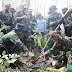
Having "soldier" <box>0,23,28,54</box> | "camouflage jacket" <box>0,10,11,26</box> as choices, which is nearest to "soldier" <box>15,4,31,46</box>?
"camouflage jacket" <box>0,10,11,26</box>

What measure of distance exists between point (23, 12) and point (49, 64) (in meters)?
2.75

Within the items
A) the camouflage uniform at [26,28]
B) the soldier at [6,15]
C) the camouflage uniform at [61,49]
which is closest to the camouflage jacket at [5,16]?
the soldier at [6,15]

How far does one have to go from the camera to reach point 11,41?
235cm

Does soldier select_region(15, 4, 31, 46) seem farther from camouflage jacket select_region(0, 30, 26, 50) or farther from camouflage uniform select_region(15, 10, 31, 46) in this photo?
camouflage jacket select_region(0, 30, 26, 50)

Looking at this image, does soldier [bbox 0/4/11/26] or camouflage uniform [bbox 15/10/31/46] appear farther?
soldier [bbox 0/4/11/26]

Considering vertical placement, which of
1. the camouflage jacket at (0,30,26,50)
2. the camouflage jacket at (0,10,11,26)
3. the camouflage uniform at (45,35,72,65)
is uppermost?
the camouflage jacket at (0,10,11,26)

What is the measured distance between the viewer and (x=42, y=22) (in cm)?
437

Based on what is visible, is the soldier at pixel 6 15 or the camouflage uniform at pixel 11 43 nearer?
the camouflage uniform at pixel 11 43

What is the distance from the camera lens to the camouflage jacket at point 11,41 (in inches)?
A: 90.9

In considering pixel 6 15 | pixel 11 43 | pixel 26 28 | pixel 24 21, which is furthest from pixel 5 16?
pixel 11 43

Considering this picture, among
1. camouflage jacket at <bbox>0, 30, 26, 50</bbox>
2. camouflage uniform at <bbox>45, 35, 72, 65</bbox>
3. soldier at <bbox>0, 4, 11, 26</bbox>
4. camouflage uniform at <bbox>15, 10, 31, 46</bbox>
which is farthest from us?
soldier at <bbox>0, 4, 11, 26</bbox>

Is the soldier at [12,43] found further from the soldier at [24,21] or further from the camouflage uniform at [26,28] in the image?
the soldier at [24,21]

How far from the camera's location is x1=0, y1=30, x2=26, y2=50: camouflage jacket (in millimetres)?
2309

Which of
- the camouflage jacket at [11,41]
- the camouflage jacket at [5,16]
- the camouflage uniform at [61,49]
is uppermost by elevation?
the camouflage jacket at [5,16]
